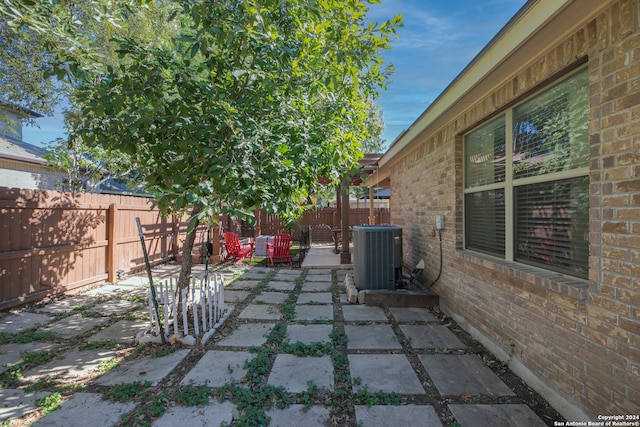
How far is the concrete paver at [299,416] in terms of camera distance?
2129 millimetres

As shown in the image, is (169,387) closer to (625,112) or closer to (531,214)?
(531,214)

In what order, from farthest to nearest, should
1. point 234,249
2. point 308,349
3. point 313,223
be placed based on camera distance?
1. point 313,223
2. point 234,249
3. point 308,349

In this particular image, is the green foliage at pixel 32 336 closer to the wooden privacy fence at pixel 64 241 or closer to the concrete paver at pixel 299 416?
the wooden privacy fence at pixel 64 241

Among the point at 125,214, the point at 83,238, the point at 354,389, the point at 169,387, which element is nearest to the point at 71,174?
the point at 125,214

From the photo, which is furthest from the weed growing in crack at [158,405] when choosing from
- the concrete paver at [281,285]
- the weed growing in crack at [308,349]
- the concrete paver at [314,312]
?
the concrete paver at [281,285]

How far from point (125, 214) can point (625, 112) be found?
8.42m

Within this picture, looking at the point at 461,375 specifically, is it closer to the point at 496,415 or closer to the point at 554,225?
the point at 496,415

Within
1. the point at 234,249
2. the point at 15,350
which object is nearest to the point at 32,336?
the point at 15,350

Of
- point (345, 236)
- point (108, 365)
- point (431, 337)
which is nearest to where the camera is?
point (108, 365)

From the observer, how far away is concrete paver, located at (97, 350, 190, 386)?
8.88 feet

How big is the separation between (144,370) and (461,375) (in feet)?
9.81

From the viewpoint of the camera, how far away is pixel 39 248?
4992 millimetres

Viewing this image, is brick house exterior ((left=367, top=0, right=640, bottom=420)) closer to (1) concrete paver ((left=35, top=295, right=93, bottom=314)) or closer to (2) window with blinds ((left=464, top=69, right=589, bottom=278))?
(2) window with blinds ((left=464, top=69, right=589, bottom=278))

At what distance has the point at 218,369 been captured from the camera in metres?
2.89
